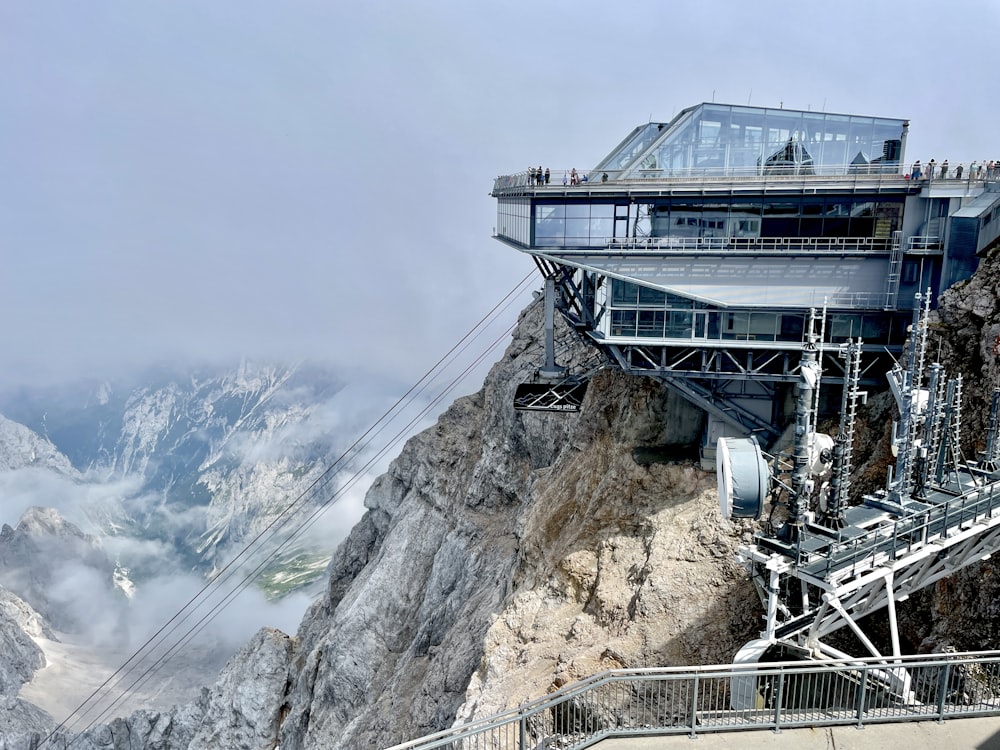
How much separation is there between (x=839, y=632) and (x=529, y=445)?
27592 millimetres

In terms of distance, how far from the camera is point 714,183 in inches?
1161

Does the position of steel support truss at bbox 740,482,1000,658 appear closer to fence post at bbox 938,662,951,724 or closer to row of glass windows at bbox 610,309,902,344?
fence post at bbox 938,662,951,724

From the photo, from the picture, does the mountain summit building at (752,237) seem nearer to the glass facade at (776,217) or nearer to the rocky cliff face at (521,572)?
the glass facade at (776,217)

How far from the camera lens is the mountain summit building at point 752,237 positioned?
1152 inches

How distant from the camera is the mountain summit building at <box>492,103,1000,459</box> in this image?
2925 centimetres

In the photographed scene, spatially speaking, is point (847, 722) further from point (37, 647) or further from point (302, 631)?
point (37, 647)

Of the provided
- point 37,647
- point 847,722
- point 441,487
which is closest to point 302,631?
point 441,487

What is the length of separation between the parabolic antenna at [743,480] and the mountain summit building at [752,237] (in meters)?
14.3

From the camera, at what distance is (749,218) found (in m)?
30.0

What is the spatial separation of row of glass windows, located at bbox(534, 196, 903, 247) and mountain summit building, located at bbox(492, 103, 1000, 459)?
4 cm

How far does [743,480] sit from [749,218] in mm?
17108

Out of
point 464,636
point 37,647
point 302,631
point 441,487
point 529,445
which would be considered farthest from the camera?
point 37,647

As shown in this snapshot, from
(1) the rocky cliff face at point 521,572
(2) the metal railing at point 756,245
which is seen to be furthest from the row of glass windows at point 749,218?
(1) the rocky cliff face at point 521,572

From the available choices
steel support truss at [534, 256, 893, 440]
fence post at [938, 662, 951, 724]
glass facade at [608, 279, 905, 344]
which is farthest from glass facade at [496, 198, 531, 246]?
fence post at [938, 662, 951, 724]
